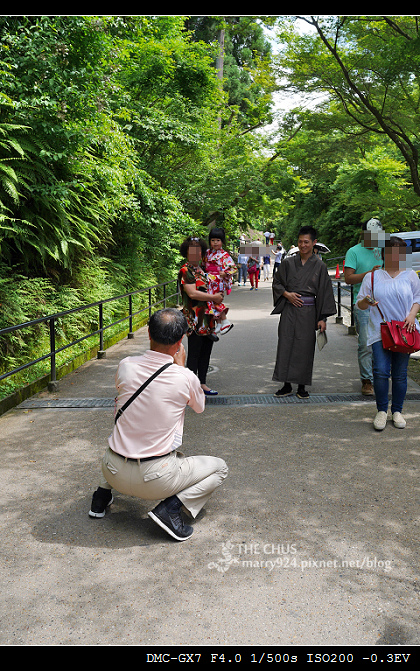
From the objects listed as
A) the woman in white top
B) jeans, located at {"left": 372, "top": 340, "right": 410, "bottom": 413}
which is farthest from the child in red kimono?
jeans, located at {"left": 372, "top": 340, "right": 410, "bottom": 413}

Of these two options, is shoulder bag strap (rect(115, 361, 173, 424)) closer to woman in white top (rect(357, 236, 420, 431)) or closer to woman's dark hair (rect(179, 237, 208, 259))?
woman in white top (rect(357, 236, 420, 431))

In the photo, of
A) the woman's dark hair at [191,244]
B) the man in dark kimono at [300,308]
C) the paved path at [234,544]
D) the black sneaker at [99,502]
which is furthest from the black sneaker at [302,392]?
the black sneaker at [99,502]

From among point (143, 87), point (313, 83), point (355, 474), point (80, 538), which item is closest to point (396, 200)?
point (313, 83)

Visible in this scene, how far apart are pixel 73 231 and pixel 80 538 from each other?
23.5 ft

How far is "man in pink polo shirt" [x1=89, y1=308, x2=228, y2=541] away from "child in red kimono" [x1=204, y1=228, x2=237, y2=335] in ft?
9.70

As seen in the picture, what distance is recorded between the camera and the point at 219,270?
6570mm

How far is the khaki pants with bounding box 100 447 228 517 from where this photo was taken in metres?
3.39

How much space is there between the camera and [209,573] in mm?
3057

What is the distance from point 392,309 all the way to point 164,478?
9.47 feet

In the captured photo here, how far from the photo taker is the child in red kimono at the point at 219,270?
6.48 m

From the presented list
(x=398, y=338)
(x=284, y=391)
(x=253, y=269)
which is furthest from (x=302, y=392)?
(x=253, y=269)

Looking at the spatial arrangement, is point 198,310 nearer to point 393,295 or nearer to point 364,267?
point 364,267

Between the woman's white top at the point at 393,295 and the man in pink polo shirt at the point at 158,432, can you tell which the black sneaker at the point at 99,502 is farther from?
the woman's white top at the point at 393,295

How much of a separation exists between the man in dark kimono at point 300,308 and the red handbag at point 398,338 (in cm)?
109
